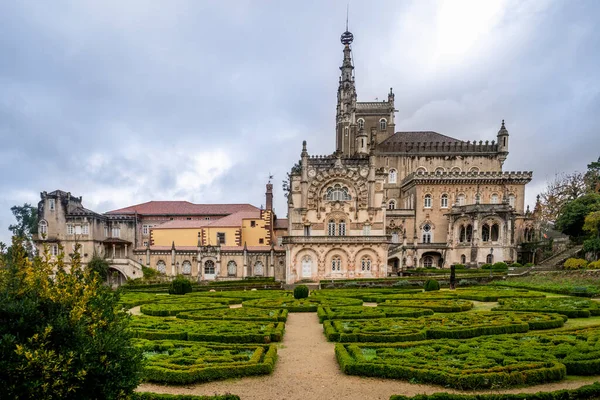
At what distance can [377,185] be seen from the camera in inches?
1694

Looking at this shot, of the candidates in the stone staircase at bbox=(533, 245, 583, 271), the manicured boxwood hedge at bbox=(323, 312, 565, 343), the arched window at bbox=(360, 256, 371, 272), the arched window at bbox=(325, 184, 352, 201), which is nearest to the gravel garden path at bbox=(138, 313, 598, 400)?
the manicured boxwood hedge at bbox=(323, 312, 565, 343)

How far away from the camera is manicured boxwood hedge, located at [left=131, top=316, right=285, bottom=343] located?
39.6 feet

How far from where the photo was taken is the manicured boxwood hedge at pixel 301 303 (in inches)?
764

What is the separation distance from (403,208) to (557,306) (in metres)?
34.3

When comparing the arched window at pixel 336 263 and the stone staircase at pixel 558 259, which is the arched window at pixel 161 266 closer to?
the arched window at pixel 336 263

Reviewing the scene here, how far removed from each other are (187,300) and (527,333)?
678 inches

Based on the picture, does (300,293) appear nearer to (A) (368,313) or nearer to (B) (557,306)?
(A) (368,313)

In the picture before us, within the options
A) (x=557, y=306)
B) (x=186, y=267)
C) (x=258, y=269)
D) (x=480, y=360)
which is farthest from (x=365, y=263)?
(x=480, y=360)

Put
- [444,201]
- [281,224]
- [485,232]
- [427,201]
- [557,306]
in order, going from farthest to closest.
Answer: [281,224] → [444,201] → [427,201] → [485,232] → [557,306]

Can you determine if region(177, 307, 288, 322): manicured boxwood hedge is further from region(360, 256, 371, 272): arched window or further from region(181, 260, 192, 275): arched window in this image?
region(181, 260, 192, 275): arched window

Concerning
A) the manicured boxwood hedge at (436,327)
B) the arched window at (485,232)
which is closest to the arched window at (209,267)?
the manicured boxwood hedge at (436,327)

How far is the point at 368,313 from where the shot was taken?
1617 centimetres

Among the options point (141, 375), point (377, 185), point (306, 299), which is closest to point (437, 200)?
point (377, 185)

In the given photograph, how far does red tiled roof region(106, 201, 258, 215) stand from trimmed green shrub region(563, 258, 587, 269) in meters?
36.4
